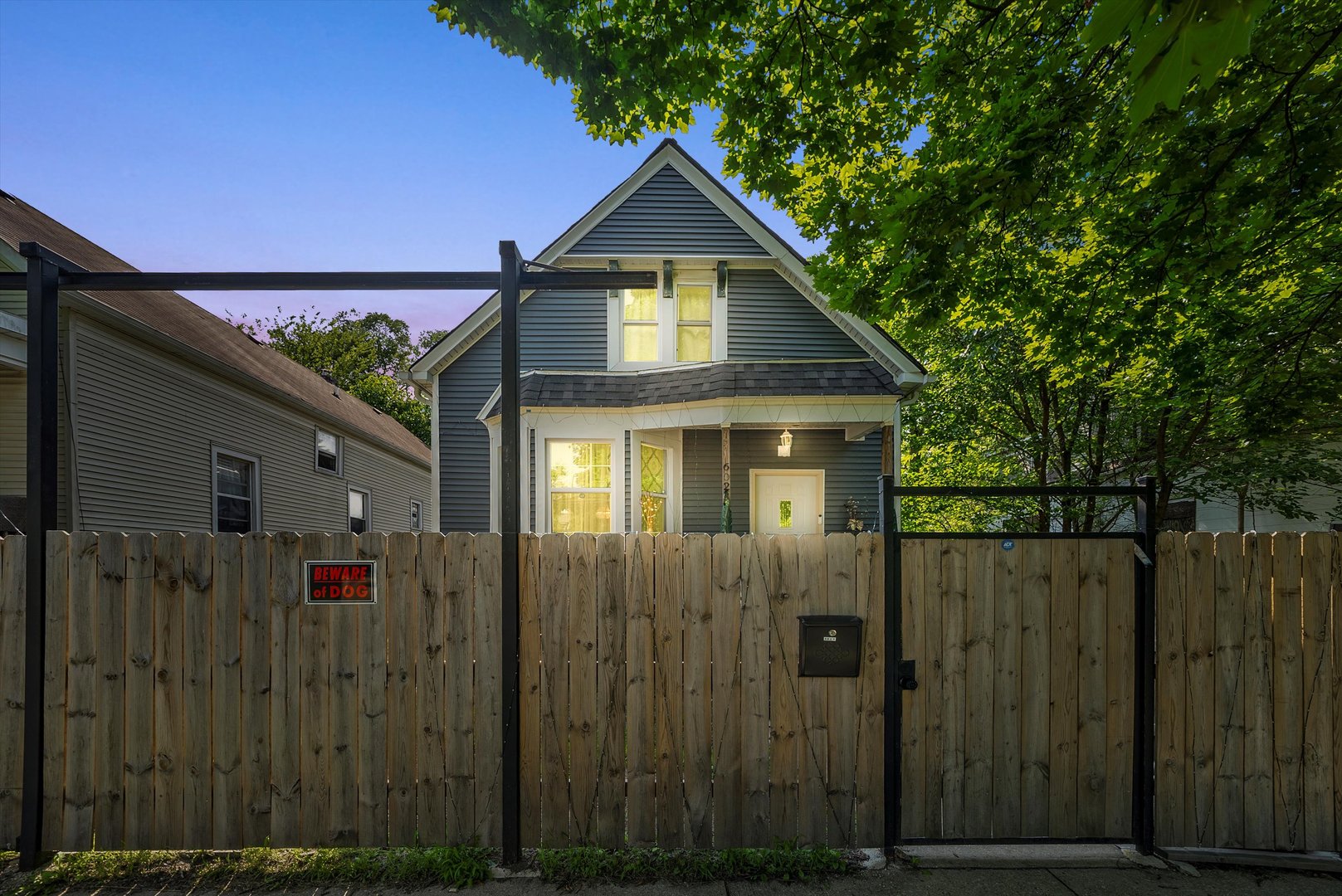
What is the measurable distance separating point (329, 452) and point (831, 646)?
44.9 ft

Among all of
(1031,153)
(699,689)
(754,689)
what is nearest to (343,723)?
(699,689)

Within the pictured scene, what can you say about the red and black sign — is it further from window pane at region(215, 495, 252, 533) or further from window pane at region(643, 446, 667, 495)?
window pane at region(215, 495, 252, 533)

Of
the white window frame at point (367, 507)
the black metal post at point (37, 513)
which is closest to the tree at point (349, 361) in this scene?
the white window frame at point (367, 507)

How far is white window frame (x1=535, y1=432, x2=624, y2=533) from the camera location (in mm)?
9188

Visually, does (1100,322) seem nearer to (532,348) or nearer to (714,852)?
(714,852)

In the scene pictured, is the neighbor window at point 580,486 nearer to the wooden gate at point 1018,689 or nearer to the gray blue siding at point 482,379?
the gray blue siding at point 482,379

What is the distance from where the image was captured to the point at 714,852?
312 cm

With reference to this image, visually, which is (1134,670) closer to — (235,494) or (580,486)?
(580,486)

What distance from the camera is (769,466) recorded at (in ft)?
33.6

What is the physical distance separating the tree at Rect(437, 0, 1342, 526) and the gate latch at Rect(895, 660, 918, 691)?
2.40m

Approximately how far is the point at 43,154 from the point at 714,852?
1370cm

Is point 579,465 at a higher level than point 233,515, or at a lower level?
higher

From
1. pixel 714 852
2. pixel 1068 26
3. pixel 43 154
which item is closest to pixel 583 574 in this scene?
pixel 714 852

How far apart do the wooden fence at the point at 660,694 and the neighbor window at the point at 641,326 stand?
279 inches
